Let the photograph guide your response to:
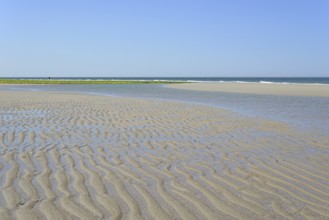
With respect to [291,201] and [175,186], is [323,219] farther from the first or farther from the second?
[175,186]

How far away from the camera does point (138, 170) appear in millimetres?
6715

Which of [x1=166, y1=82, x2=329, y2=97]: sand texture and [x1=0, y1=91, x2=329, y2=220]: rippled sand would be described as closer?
[x1=0, y1=91, x2=329, y2=220]: rippled sand

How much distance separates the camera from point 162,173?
6531 mm

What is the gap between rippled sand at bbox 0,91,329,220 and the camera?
472 cm

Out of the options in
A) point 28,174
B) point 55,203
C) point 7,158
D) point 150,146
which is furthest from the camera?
point 150,146

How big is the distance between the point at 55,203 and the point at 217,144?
5359 mm

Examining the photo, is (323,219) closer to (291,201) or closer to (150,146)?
(291,201)

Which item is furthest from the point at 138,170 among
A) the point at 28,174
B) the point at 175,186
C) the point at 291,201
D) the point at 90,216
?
the point at 291,201

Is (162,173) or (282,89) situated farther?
(282,89)

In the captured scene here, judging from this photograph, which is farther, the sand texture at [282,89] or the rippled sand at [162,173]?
the sand texture at [282,89]

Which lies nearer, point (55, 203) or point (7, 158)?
point (55, 203)

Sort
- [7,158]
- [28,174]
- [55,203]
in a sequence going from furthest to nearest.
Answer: [7,158]
[28,174]
[55,203]

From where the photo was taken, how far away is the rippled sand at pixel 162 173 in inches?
186

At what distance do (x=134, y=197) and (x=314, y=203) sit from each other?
241 centimetres
